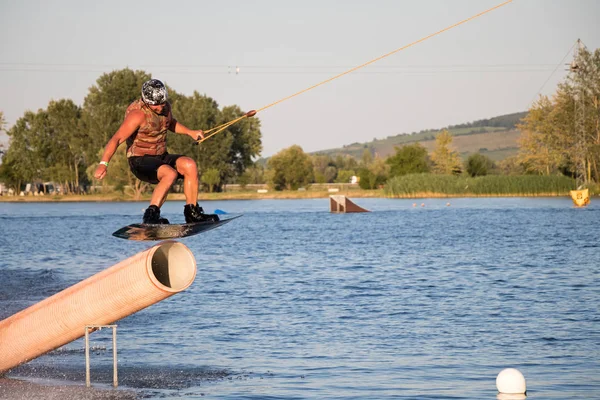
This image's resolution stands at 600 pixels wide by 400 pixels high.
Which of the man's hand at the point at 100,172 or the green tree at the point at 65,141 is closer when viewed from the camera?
the man's hand at the point at 100,172

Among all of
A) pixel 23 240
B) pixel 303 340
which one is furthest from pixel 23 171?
pixel 303 340

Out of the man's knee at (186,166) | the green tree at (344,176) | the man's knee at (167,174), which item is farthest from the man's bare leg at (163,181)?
the green tree at (344,176)

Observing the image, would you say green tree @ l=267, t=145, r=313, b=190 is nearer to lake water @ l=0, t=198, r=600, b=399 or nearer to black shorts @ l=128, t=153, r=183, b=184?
lake water @ l=0, t=198, r=600, b=399

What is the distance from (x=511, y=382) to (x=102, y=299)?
18.0ft

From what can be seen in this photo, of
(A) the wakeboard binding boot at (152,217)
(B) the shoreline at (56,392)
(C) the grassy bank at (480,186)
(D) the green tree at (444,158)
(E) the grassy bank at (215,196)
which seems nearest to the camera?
(A) the wakeboard binding boot at (152,217)

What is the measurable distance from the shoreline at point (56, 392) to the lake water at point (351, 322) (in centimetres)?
44

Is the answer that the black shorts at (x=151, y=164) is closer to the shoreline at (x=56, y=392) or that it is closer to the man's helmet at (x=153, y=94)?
the man's helmet at (x=153, y=94)

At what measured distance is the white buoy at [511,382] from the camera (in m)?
12.4

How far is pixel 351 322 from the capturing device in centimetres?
2083

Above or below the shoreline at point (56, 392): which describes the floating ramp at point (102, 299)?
above

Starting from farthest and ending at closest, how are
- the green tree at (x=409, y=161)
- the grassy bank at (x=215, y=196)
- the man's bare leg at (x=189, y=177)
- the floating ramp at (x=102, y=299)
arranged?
the green tree at (x=409, y=161) < the grassy bank at (x=215, y=196) < the man's bare leg at (x=189, y=177) < the floating ramp at (x=102, y=299)

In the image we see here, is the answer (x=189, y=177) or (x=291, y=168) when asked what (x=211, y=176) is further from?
(x=189, y=177)

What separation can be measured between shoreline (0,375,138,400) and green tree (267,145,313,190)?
126 m

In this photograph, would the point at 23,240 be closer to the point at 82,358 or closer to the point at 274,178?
the point at 82,358
